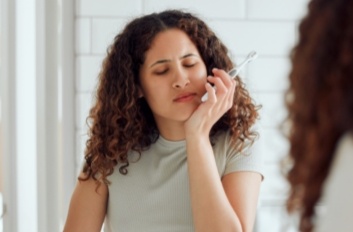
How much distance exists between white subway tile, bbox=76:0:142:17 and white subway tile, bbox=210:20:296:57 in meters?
0.19

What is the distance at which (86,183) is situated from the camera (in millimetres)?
1356

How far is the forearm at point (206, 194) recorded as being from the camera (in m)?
1.21

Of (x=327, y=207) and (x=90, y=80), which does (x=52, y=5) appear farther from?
(x=327, y=207)

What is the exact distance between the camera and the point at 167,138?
1370 mm

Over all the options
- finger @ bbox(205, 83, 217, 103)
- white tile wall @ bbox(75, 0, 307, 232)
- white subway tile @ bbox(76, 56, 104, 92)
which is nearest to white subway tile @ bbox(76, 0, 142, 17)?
white tile wall @ bbox(75, 0, 307, 232)

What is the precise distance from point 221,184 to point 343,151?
0.81 m

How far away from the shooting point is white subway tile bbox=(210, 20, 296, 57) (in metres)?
1.70

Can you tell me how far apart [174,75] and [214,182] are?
204mm

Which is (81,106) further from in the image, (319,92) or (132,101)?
(319,92)

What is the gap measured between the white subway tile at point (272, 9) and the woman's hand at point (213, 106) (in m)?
0.46

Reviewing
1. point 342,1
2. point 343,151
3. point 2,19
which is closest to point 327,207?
point 343,151

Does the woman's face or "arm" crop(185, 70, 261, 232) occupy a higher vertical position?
the woman's face

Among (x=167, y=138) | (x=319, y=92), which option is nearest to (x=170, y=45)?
(x=167, y=138)

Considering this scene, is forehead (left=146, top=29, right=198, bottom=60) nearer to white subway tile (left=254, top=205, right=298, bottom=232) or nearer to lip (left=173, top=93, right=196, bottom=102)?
lip (left=173, top=93, right=196, bottom=102)
